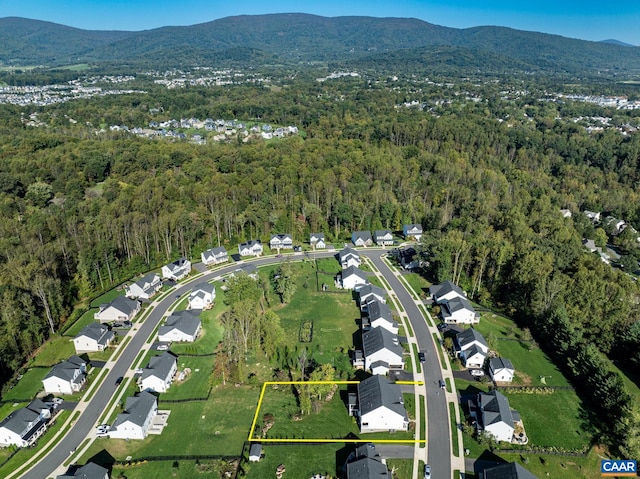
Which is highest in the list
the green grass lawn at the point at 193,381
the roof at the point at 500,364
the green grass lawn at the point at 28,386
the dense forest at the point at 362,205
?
the dense forest at the point at 362,205

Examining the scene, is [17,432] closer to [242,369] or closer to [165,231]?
[242,369]

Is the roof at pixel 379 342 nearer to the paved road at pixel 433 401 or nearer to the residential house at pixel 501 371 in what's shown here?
the paved road at pixel 433 401

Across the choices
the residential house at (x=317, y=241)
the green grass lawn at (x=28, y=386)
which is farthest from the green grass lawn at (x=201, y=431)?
the residential house at (x=317, y=241)

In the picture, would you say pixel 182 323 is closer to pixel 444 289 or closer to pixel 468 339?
pixel 468 339

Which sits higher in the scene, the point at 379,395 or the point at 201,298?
the point at 379,395

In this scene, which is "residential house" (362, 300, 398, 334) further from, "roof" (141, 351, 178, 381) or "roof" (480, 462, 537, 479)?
"roof" (141, 351, 178, 381)

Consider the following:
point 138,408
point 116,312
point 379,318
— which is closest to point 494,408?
point 379,318
